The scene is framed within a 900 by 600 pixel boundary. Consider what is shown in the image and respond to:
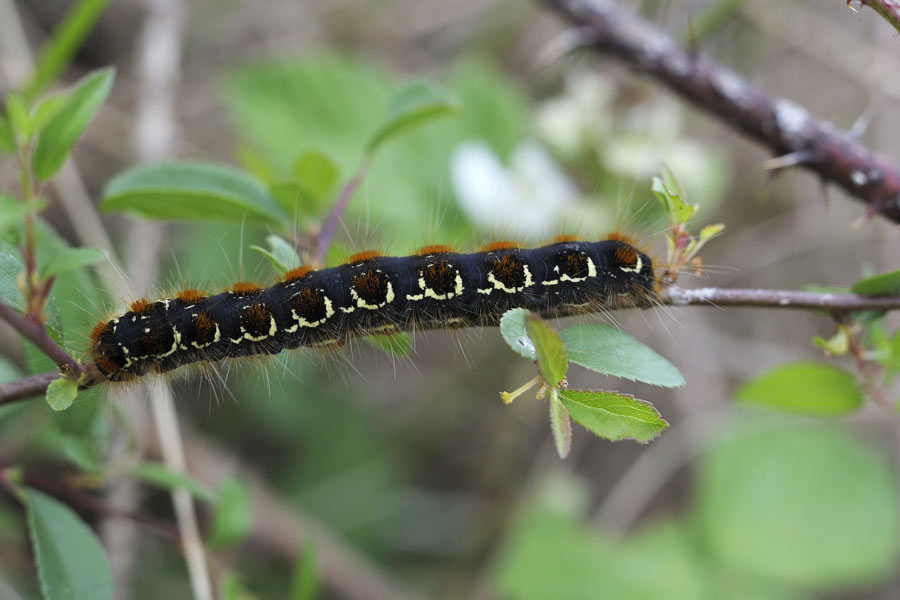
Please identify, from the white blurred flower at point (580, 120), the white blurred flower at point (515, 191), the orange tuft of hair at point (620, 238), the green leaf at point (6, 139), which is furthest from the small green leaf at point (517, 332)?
the white blurred flower at point (580, 120)

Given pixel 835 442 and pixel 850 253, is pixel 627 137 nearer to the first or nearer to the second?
pixel 835 442

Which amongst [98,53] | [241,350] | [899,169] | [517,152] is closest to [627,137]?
[517,152]

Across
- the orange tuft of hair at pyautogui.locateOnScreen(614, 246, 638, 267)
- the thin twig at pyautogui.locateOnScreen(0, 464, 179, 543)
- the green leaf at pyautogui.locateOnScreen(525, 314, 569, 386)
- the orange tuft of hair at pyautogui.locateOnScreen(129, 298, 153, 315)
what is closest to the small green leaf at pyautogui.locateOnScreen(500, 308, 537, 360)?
the green leaf at pyautogui.locateOnScreen(525, 314, 569, 386)

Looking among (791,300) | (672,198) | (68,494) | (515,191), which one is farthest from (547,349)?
(515,191)

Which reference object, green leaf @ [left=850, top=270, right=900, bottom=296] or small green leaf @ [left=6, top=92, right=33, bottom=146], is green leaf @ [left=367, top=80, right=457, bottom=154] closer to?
small green leaf @ [left=6, top=92, right=33, bottom=146]

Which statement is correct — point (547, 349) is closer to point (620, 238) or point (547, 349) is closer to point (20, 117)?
point (620, 238)

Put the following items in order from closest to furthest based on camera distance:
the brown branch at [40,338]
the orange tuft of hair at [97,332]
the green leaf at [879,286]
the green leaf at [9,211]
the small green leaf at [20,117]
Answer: the green leaf at [9,211] < the brown branch at [40,338] < the small green leaf at [20,117] < the green leaf at [879,286] < the orange tuft of hair at [97,332]

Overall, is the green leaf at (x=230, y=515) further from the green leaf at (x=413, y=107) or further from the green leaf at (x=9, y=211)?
the green leaf at (x=9, y=211)
